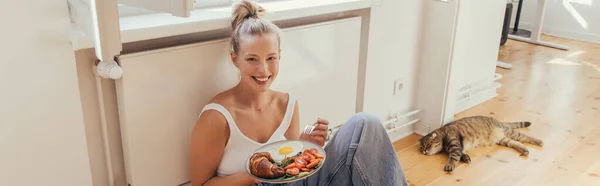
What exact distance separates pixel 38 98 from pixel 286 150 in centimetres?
63

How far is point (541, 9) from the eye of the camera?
4469mm

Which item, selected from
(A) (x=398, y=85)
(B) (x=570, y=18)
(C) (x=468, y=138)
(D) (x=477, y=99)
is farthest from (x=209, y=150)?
(B) (x=570, y=18)

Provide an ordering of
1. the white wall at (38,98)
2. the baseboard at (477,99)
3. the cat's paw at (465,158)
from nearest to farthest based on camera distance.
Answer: the white wall at (38,98) → the cat's paw at (465,158) → the baseboard at (477,99)

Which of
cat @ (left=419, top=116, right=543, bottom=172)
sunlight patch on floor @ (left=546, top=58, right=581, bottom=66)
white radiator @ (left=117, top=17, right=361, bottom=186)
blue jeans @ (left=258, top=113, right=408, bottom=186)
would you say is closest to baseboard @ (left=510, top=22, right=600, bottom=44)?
sunlight patch on floor @ (left=546, top=58, right=581, bottom=66)

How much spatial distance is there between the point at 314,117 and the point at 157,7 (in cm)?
110

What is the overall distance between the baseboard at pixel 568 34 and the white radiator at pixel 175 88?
3.81 meters

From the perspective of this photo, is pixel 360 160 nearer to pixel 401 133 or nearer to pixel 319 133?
pixel 319 133

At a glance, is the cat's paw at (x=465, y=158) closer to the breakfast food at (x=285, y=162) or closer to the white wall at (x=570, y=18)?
the breakfast food at (x=285, y=162)

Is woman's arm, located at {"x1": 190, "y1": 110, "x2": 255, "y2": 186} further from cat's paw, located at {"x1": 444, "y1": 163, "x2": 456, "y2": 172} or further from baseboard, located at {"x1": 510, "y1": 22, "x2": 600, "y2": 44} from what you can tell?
baseboard, located at {"x1": 510, "y1": 22, "x2": 600, "y2": 44}

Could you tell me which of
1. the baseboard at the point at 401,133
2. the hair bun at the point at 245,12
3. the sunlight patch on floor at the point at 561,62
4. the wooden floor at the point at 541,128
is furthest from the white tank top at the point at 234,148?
the sunlight patch on floor at the point at 561,62

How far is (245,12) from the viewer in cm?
153

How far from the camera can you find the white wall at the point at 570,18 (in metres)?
4.79

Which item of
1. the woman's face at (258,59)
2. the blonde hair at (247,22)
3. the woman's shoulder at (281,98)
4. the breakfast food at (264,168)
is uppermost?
the blonde hair at (247,22)

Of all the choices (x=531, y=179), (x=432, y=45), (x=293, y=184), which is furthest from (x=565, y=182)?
(x=293, y=184)
